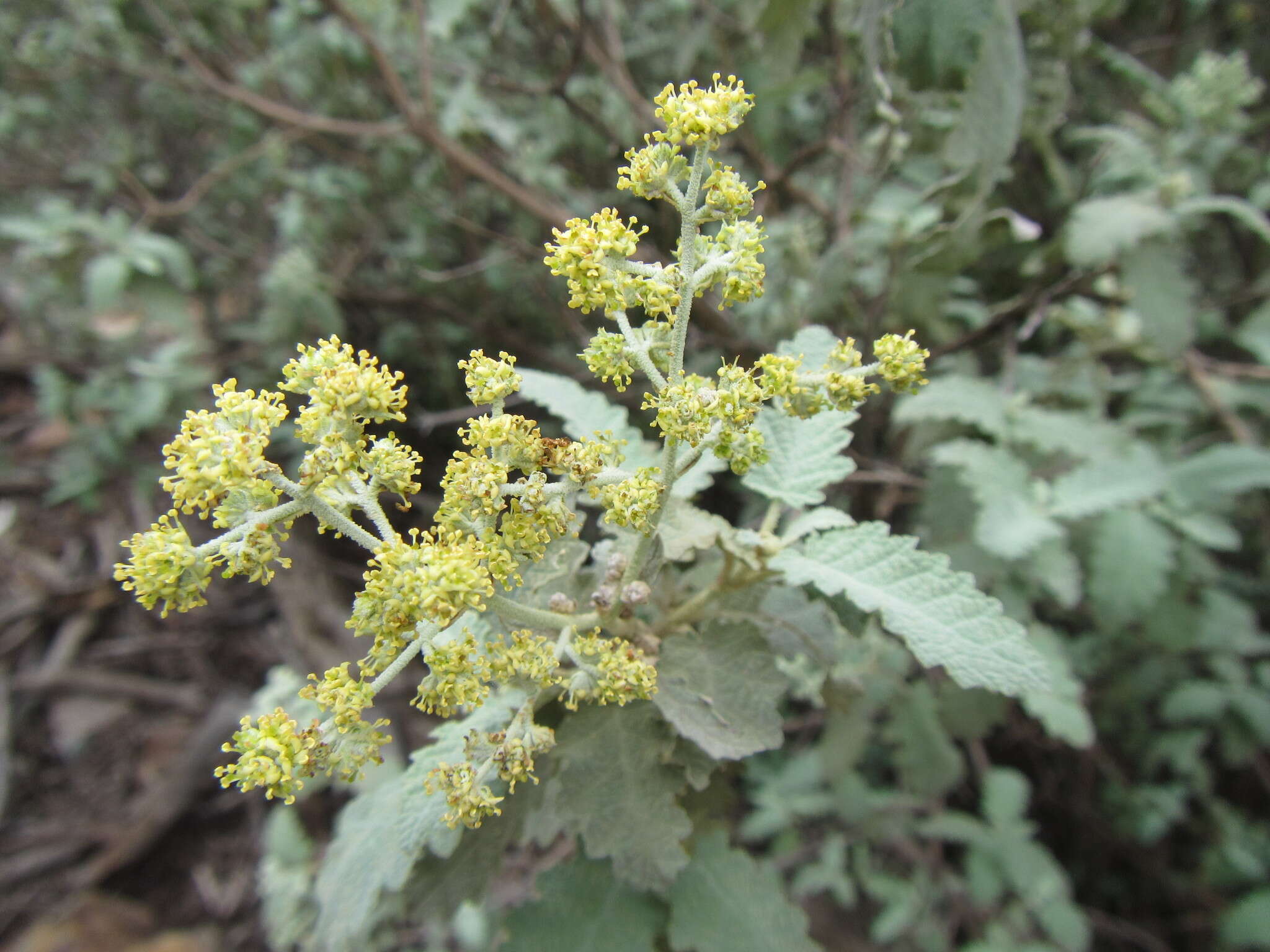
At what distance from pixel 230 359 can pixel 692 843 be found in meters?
3.30

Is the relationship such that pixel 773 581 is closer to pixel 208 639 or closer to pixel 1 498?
pixel 208 639

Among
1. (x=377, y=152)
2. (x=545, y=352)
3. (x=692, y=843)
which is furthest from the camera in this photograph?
(x=377, y=152)

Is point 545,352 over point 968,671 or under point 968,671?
over

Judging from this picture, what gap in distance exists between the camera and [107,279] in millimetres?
3137

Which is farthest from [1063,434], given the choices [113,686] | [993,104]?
[113,686]

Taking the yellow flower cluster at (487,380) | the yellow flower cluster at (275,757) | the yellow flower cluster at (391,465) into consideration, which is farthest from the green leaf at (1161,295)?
the yellow flower cluster at (275,757)

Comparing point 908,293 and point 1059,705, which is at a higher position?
point 908,293

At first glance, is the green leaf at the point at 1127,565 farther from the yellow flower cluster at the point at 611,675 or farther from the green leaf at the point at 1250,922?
the yellow flower cluster at the point at 611,675

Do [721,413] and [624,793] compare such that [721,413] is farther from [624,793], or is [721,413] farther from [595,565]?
[624,793]

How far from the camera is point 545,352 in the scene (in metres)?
3.04

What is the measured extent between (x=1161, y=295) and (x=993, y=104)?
924 millimetres

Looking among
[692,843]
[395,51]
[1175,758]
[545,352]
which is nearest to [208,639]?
[545,352]

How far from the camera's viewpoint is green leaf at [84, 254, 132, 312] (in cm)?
313

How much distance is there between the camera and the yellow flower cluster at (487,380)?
41.4 inches
